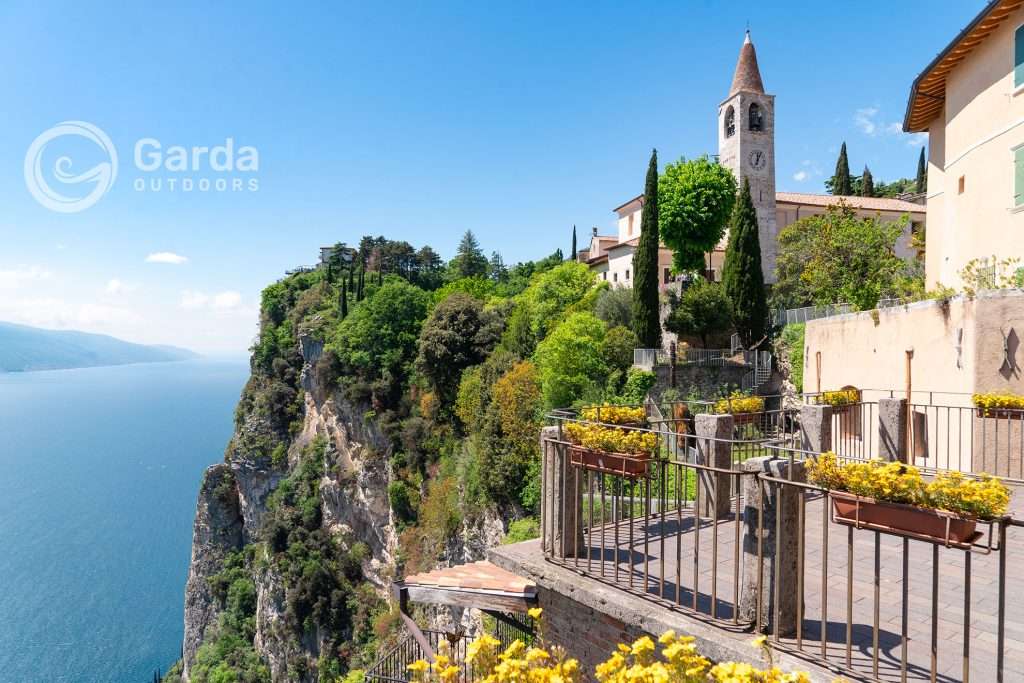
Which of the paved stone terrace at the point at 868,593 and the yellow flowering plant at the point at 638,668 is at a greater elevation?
the yellow flowering plant at the point at 638,668

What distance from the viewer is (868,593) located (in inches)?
189

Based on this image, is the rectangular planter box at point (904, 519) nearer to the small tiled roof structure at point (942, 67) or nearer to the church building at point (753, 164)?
the small tiled roof structure at point (942, 67)

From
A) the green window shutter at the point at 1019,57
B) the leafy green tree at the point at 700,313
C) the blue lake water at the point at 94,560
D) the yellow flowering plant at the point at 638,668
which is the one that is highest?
the green window shutter at the point at 1019,57

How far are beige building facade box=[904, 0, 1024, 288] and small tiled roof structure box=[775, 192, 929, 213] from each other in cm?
2672

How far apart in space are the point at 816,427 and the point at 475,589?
684 centimetres

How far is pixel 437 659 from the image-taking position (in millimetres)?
3686

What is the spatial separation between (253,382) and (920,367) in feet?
175

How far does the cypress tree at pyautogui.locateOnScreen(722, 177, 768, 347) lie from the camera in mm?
30062

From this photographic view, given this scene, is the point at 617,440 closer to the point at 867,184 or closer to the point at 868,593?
the point at 868,593

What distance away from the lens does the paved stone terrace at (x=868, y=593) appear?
377 cm

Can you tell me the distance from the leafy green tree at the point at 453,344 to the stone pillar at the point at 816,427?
21995 millimetres

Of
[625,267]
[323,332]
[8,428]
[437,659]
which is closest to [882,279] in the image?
[625,267]

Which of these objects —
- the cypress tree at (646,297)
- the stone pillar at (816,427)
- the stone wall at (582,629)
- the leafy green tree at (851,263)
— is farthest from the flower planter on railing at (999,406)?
the cypress tree at (646,297)

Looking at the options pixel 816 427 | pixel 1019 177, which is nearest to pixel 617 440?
pixel 816 427
